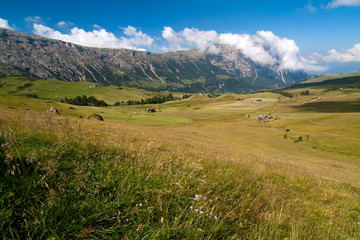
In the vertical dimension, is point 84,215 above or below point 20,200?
below

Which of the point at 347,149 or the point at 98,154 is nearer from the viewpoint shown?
the point at 98,154

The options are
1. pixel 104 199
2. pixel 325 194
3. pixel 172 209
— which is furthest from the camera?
pixel 325 194

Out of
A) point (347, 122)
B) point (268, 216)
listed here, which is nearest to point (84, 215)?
point (268, 216)

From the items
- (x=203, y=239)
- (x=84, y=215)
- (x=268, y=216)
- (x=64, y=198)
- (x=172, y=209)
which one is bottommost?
(x=268, y=216)

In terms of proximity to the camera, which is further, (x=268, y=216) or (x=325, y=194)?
(x=325, y=194)

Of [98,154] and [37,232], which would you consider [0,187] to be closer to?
[37,232]

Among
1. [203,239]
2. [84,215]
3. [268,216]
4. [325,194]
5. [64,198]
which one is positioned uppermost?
[64,198]

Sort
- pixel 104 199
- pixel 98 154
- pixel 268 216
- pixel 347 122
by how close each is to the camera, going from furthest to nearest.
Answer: pixel 347 122
pixel 98 154
pixel 268 216
pixel 104 199

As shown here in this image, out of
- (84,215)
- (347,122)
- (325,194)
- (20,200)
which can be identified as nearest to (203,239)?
(84,215)

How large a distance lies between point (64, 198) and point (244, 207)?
3.53 m

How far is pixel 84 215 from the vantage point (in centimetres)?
266

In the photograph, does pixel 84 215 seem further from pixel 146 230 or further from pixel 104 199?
pixel 146 230

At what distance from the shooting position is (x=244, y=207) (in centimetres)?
405

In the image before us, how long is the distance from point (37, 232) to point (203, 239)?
2.29 metres
